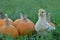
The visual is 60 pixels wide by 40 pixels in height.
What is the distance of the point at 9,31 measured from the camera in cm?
338

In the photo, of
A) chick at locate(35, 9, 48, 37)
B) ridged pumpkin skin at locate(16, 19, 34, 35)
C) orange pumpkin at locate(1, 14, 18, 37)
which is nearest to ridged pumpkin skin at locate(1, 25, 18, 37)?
orange pumpkin at locate(1, 14, 18, 37)

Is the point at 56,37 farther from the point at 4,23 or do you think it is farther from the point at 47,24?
the point at 4,23

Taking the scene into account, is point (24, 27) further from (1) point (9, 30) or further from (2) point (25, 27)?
(1) point (9, 30)

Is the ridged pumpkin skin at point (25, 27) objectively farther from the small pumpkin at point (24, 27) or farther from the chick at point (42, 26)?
the chick at point (42, 26)

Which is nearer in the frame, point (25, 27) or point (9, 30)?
point (9, 30)

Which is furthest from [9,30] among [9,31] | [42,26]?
[42,26]

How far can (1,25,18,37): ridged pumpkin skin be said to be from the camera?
11.0ft

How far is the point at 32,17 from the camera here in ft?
14.2

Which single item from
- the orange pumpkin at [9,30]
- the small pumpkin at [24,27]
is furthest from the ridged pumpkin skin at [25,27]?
the orange pumpkin at [9,30]

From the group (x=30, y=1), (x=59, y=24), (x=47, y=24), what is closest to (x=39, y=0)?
Result: (x=30, y=1)

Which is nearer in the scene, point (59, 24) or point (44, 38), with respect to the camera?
point (44, 38)

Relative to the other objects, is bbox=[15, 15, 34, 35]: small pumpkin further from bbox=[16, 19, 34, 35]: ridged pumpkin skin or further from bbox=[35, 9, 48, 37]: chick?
bbox=[35, 9, 48, 37]: chick

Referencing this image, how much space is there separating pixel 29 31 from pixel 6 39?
0.50 metres

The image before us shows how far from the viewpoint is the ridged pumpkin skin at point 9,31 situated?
11.0 ft
